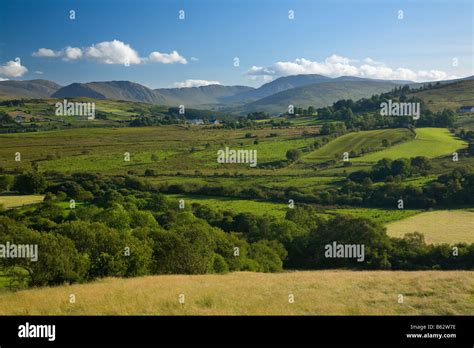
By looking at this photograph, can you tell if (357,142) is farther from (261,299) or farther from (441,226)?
(261,299)

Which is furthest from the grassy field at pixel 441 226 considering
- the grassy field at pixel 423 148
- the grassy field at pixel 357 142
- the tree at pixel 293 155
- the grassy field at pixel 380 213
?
the tree at pixel 293 155

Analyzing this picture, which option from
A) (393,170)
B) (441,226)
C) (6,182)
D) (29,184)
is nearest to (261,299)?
(441,226)

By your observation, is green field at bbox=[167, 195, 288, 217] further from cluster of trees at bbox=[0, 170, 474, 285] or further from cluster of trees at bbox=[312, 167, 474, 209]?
cluster of trees at bbox=[312, 167, 474, 209]

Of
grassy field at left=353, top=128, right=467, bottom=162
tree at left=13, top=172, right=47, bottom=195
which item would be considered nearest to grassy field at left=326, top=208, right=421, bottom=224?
grassy field at left=353, top=128, right=467, bottom=162
